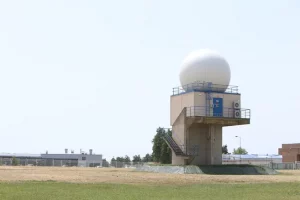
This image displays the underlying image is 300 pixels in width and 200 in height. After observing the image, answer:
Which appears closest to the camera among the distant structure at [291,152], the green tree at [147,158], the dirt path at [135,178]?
the dirt path at [135,178]

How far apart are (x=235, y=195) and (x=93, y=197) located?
6.88m

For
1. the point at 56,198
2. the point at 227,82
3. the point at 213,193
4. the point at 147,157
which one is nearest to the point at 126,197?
the point at 56,198

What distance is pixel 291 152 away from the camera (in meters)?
99.1

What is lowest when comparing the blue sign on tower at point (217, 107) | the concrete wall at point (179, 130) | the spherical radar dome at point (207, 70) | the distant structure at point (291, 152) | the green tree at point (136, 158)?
the green tree at point (136, 158)

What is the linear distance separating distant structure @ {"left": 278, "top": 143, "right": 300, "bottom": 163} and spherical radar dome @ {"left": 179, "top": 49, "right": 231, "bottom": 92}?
4966cm

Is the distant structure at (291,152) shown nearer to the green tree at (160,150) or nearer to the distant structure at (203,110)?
the green tree at (160,150)

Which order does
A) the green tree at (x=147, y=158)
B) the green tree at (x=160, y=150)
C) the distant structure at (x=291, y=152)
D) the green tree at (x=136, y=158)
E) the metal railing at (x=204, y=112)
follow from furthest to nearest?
1. the green tree at (x=136, y=158)
2. the green tree at (x=147, y=158)
3. the distant structure at (x=291, y=152)
4. the green tree at (x=160, y=150)
5. the metal railing at (x=204, y=112)

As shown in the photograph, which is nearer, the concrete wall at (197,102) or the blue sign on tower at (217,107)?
the concrete wall at (197,102)

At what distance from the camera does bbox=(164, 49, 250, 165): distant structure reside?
51.2 m

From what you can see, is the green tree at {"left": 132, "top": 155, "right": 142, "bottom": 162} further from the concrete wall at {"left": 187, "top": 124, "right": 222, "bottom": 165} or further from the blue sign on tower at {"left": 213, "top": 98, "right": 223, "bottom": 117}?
the blue sign on tower at {"left": 213, "top": 98, "right": 223, "bottom": 117}

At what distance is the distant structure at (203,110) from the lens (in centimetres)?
5116

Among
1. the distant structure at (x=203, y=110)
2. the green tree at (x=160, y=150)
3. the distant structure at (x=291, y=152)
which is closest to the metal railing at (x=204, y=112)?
the distant structure at (x=203, y=110)

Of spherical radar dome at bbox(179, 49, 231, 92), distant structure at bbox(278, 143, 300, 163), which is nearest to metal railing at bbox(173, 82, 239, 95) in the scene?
spherical radar dome at bbox(179, 49, 231, 92)

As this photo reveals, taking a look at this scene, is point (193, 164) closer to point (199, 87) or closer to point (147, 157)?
point (199, 87)
